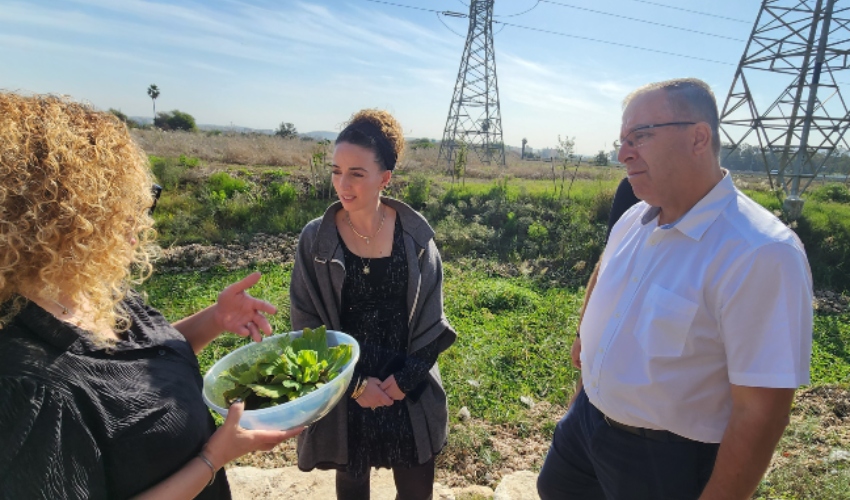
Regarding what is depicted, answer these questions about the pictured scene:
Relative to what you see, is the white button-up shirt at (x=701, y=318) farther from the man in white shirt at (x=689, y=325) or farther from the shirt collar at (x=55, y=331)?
the shirt collar at (x=55, y=331)

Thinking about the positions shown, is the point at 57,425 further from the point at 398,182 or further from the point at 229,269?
the point at 398,182

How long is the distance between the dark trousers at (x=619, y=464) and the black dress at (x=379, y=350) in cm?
73

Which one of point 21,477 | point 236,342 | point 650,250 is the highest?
point 650,250

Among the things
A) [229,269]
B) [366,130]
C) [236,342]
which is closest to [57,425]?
[366,130]

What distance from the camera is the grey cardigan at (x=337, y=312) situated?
2223mm

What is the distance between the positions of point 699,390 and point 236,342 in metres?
4.72

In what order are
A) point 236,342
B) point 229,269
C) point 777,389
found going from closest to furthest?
1. point 777,389
2. point 236,342
3. point 229,269

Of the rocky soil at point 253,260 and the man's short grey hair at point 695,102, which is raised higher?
the man's short grey hair at point 695,102

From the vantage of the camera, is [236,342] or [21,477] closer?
[21,477]

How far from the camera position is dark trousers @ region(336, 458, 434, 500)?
91.4 inches

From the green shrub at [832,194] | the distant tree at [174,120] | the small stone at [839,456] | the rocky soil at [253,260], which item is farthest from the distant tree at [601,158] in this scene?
the distant tree at [174,120]

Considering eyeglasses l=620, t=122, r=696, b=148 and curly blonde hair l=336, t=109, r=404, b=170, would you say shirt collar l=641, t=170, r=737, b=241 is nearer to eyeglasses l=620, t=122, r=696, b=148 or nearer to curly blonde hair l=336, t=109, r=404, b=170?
eyeglasses l=620, t=122, r=696, b=148

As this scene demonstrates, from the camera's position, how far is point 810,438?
12.5ft

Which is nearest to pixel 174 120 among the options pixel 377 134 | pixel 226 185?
pixel 226 185
